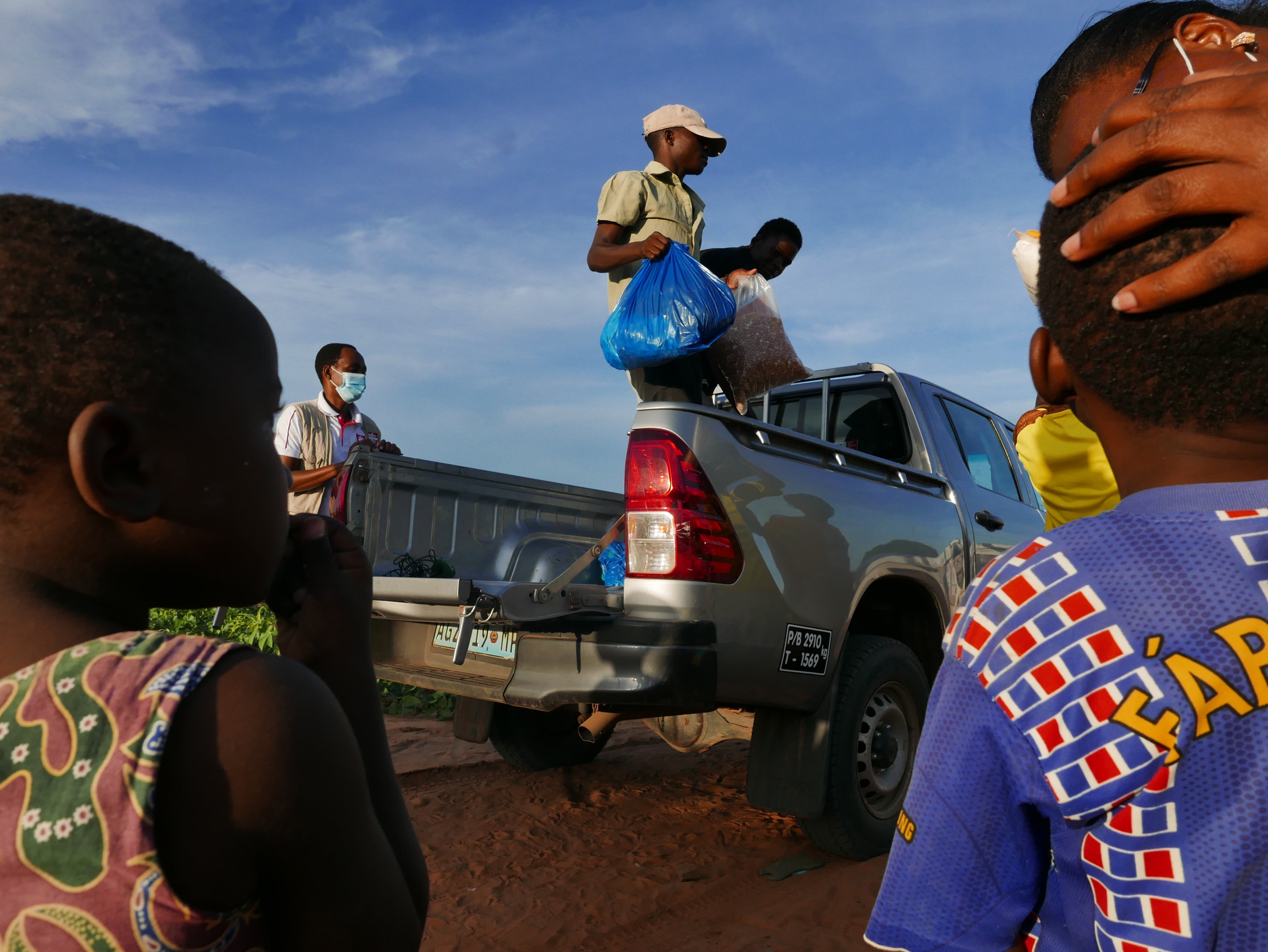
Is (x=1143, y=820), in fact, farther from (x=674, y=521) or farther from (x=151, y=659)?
(x=674, y=521)

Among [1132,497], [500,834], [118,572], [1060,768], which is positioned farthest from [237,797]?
[500,834]

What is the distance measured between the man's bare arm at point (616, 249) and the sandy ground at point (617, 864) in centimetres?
284

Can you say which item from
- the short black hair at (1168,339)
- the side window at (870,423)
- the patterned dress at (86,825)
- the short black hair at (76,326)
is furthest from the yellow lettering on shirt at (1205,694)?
the side window at (870,423)

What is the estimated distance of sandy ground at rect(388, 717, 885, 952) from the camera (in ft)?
11.1

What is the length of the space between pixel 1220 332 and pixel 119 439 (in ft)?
3.61

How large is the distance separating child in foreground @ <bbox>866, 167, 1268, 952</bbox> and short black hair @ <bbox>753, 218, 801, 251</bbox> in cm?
429

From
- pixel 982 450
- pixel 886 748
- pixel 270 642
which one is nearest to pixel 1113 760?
pixel 886 748

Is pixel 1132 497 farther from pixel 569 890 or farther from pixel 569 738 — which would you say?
pixel 569 738

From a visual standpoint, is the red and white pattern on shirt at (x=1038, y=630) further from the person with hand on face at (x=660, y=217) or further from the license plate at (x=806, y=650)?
the person with hand on face at (x=660, y=217)

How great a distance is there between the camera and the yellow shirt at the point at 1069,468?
186 cm

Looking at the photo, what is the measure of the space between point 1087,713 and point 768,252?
15.0 feet

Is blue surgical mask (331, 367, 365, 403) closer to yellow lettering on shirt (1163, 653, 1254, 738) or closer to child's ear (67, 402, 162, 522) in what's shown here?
child's ear (67, 402, 162, 522)

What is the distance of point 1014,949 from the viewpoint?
96 cm

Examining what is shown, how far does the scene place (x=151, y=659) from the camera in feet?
2.63
